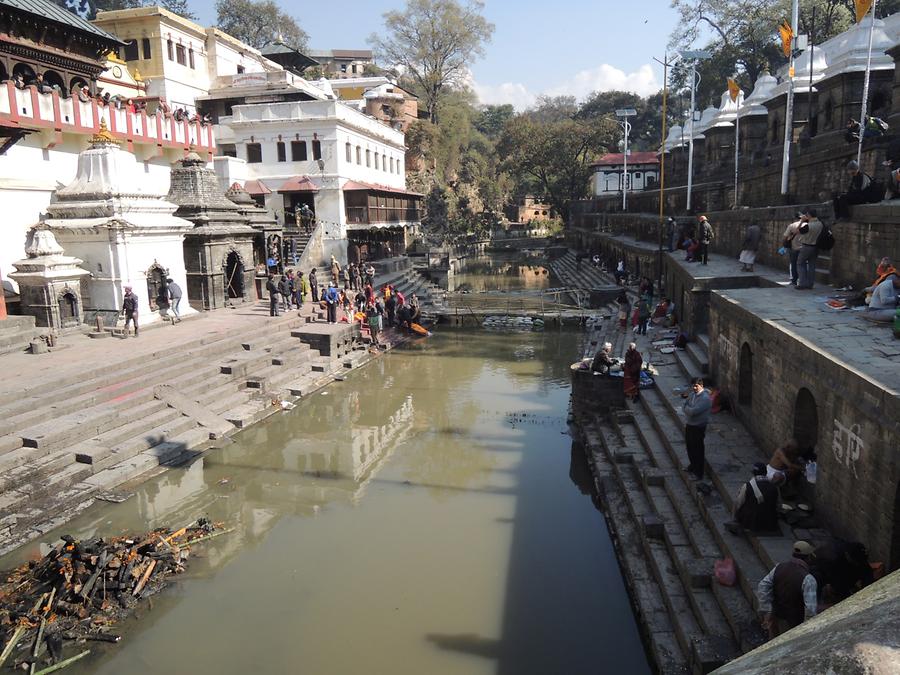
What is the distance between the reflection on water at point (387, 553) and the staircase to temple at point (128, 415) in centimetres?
45

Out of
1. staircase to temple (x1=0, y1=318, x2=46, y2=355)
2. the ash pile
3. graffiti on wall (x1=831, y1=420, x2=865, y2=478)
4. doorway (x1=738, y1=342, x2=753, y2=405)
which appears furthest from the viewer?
staircase to temple (x1=0, y1=318, x2=46, y2=355)

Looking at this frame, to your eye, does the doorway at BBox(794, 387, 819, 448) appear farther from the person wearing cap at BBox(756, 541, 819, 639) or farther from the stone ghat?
the stone ghat

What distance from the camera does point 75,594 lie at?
729cm

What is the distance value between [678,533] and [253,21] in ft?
202

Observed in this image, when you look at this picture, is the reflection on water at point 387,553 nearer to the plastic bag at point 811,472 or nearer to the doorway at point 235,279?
the plastic bag at point 811,472

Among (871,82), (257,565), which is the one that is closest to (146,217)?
(257,565)

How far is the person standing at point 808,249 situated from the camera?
11219mm

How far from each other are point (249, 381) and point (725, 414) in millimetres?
9680

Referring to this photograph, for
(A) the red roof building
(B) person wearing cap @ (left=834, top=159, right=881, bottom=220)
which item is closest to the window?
(B) person wearing cap @ (left=834, top=159, right=881, bottom=220)

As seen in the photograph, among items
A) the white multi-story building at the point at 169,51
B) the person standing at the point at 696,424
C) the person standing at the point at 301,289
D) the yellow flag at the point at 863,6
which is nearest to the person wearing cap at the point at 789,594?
the person standing at the point at 696,424

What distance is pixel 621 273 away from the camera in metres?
28.4

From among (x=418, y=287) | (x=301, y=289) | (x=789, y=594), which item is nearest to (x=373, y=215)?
(x=418, y=287)

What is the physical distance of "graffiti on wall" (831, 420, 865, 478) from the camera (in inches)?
237

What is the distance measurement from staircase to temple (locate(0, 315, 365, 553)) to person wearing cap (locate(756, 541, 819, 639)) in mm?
8645
